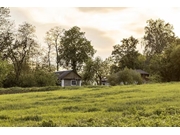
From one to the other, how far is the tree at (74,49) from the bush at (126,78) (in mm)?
575

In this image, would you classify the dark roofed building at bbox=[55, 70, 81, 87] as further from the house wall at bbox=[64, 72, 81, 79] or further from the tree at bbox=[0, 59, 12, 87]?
the tree at bbox=[0, 59, 12, 87]

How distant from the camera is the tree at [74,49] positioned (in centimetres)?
635

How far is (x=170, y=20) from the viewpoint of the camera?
20.6ft

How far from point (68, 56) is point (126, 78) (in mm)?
1111

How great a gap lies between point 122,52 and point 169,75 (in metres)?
2.00

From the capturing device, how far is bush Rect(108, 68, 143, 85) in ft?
21.0

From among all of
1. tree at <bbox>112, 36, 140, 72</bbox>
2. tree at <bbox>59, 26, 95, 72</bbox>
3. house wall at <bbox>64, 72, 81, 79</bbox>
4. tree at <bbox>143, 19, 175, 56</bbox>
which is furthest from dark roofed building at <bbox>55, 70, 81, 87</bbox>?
tree at <bbox>143, 19, 175, 56</bbox>

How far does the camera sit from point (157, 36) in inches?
269

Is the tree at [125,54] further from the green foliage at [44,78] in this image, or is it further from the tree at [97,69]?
the green foliage at [44,78]

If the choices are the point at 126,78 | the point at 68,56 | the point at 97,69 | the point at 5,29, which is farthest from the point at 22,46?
the point at 126,78

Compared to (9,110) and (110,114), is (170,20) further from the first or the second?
(9,110)

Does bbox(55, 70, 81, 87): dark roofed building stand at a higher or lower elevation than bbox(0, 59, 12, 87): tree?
lower

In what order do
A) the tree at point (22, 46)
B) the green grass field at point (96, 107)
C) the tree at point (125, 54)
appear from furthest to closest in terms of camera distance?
the tree at point (22, 46), the tree at point (125, 54), the green grass field at point (96, 107)

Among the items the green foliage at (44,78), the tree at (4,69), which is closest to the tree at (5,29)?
the tree at (4,69)
